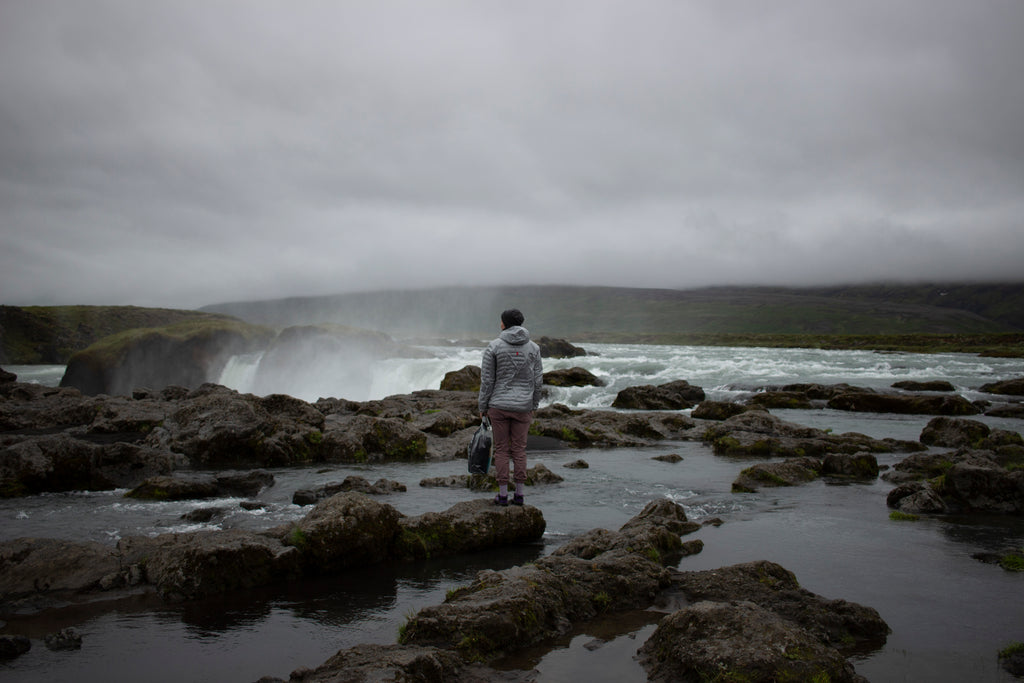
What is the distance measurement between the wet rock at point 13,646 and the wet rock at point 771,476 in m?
12.3

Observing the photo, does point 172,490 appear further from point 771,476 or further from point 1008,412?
point 1008,412

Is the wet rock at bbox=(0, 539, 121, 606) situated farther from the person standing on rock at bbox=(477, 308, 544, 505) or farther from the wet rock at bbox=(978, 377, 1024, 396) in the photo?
the wet rock at bbox=(978, 377, 1024, 396)

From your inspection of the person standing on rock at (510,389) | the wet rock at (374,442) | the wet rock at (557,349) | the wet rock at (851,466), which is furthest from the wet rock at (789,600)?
the wet rock at (557,349)

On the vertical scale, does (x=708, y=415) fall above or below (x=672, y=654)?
below

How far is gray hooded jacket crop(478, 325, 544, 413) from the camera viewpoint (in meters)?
9.59

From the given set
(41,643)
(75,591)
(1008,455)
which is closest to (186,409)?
(75,591)

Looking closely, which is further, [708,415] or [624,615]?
[708,415]

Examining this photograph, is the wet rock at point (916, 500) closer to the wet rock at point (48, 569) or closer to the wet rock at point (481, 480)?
the wet rock at point (481, 480)

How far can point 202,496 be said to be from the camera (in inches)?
515

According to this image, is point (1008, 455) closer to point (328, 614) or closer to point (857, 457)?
point (857, 457)

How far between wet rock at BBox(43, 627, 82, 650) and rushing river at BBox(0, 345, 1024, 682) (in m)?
0.09

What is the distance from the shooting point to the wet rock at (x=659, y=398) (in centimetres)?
3359

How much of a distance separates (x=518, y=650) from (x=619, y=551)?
2516mm

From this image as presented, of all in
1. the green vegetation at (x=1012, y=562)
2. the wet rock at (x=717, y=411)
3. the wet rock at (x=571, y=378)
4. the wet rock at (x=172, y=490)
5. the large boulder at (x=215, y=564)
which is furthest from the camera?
the wet rock at (x=571, y=378)
